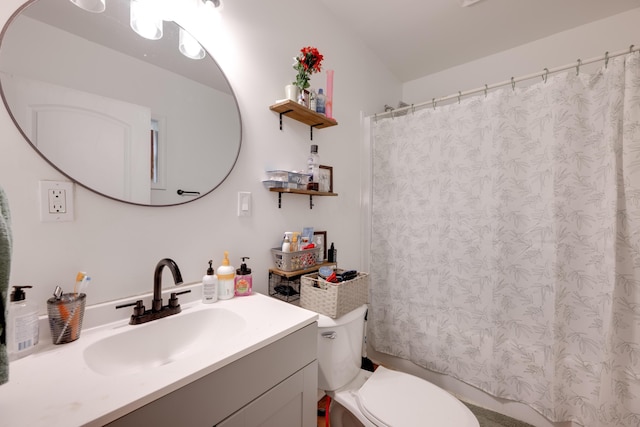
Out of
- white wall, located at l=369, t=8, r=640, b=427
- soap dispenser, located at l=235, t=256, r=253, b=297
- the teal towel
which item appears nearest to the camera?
the teal towel

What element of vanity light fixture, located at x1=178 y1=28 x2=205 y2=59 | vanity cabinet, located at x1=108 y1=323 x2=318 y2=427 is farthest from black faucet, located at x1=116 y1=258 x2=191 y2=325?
vanity light fixture, located at x1=178 y1=28 x2=205 y2=59

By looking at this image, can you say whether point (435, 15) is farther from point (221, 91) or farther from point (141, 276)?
point (141, 276)

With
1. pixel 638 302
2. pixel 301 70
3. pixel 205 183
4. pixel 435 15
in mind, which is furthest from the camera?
pixel 435 15

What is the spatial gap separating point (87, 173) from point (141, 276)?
0.37m

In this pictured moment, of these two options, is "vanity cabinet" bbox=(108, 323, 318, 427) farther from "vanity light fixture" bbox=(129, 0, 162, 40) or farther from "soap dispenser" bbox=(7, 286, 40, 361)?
"vanity light fixture" bbox=(129, 0, 162, 40)

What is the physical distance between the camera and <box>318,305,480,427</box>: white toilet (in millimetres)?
965

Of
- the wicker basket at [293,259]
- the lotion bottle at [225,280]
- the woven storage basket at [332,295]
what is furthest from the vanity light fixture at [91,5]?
the woven storage basket at [332,295]

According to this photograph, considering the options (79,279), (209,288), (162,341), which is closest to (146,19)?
(79,279)

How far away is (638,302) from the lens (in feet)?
3.80

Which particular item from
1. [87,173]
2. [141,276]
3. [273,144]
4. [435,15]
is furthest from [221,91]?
[435,15]

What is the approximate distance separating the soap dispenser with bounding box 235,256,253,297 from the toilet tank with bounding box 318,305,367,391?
34 cm

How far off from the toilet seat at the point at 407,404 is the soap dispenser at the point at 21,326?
1.07m

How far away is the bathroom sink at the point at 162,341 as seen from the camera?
2.33 feet

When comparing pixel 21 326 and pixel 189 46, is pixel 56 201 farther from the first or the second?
pixel 189 46
